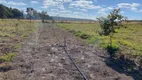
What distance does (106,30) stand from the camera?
18.3 metres

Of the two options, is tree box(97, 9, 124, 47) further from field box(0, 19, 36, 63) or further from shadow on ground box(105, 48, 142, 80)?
field box(0, 19, 36, 63)

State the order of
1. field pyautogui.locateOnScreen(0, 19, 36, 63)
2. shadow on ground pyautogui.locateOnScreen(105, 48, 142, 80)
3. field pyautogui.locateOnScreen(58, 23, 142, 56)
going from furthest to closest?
1. field pyautogui.locateOnScreen(58, 23, 142, 56)
2. field pyautogui.locateOnScreen(0, 19, 36, 63)
3. shadow on ground pyautogui.locateOnScreen(105, 48, 142, 80)

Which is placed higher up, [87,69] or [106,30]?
[106,30]

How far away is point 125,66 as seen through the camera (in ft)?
37.3

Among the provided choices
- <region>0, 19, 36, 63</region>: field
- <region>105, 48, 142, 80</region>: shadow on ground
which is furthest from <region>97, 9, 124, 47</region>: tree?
<region>0, 19, 36, 63</region>: field

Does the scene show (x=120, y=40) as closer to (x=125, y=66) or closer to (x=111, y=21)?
(x=111, y=21)

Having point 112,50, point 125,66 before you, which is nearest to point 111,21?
point 112,50

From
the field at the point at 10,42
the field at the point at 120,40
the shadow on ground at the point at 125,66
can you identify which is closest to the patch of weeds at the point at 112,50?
the field at the point at 120,40

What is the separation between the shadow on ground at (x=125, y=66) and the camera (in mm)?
9869

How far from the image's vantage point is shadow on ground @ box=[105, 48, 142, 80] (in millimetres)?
9869

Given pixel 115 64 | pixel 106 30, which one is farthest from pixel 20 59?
pixel 106 30

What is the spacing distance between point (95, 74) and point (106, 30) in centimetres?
955

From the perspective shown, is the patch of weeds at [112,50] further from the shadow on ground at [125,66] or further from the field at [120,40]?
the shadow on ground at [125,66]

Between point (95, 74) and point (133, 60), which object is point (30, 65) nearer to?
point (95, 74)
